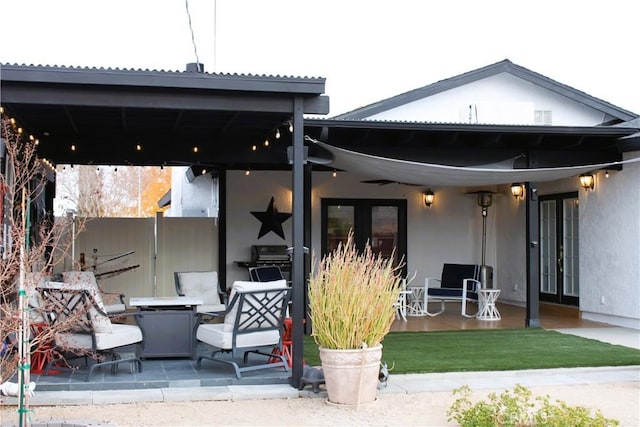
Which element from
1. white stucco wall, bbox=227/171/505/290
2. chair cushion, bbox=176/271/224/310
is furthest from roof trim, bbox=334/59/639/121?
chair cushion, bbox=176/271/224/310

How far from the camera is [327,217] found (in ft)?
42.6

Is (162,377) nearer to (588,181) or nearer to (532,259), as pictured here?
(532,259)

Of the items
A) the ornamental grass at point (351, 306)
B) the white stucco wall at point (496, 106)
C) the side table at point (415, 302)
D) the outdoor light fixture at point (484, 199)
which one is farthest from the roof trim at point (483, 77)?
the ornamental grass at point (351, 306)

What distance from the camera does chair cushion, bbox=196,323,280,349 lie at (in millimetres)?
6539

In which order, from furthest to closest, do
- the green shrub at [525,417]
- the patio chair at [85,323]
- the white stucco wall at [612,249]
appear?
1. the white stucco wall at [612,249]
2. the patio chair at [85,323]
3. the green shrub at [525,417]

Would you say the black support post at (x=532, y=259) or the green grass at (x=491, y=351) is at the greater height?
the black support post at (x=532, y=259)

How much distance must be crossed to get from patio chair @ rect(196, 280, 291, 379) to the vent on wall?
8.01 meters

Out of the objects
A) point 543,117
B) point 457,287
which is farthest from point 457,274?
point 543,117

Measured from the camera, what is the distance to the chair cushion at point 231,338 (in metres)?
6.54

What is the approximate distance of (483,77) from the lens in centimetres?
1325

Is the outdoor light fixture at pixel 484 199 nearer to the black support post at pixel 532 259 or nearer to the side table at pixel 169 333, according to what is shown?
A: the black support post at pixel 532 259

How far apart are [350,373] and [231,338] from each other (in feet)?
4.52

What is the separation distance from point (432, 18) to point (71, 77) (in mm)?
17574

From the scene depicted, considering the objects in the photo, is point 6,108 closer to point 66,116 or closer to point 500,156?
point 66,116
